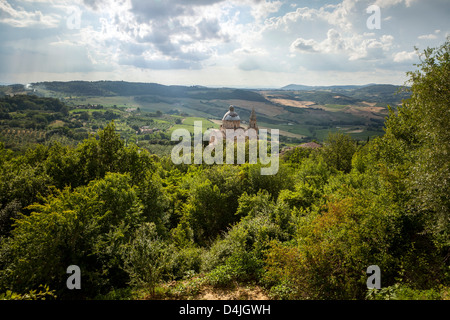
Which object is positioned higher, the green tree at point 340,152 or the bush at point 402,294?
the green tree at point 340,152

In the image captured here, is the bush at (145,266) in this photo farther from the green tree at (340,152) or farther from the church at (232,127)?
the church at (232,127)

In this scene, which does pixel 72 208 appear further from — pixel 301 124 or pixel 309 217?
pixel 301 124

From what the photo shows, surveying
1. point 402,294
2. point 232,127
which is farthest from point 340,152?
point 232,127

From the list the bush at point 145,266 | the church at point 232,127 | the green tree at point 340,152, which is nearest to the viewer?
the bush at point 145,266

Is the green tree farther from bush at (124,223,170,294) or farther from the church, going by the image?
bush at (124,223,170,294)

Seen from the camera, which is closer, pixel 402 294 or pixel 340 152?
pixel 402 294

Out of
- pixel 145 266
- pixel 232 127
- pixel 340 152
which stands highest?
pixel 232 127

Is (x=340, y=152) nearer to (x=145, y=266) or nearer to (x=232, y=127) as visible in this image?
(x=232, y=127)

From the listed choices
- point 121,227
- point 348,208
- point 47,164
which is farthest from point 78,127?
point 348,208

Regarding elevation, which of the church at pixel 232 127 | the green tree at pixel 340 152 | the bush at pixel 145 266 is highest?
the church at pixel 232 127

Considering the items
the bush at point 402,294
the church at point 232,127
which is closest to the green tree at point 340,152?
the church at point 232,127

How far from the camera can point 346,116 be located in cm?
19262

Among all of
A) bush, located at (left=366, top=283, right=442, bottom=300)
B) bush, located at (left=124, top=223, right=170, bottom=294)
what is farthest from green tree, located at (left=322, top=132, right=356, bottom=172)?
bush, located at (left=124, top=223, right=170, bottom=294)
